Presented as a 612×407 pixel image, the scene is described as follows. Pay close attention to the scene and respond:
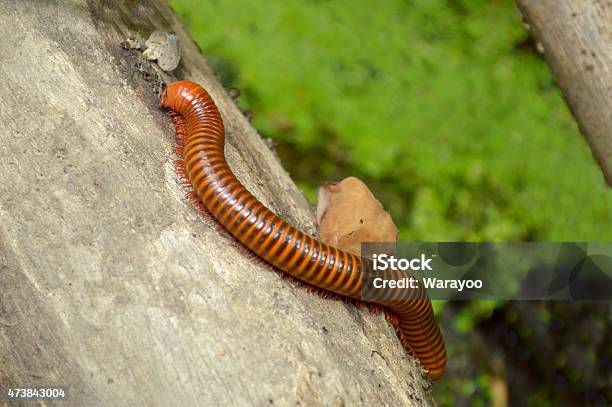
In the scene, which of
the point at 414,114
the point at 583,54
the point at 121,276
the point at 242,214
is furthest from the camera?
the point at 414,114

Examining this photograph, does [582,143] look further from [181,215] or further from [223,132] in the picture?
[181,215]

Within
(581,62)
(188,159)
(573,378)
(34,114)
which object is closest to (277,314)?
(188,159)

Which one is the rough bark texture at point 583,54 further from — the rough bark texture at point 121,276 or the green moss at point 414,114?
the rough bark texture at point 121,276

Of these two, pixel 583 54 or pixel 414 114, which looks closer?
pixel 583 54
